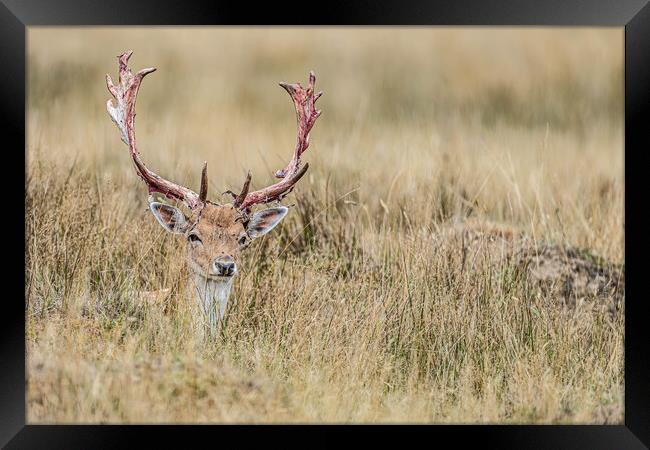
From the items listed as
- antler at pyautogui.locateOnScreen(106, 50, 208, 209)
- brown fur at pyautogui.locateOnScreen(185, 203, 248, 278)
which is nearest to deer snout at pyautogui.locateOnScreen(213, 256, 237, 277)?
brown fur at pyautogui.locateOnScreen(185, 203, 248, 278)

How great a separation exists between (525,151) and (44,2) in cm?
820

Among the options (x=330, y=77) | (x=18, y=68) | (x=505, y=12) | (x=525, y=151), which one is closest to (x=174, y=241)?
(x=18, y=68)

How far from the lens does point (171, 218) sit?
313 inches

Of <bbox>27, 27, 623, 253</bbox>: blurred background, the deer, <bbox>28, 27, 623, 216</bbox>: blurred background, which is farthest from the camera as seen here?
<bbox>28, 27, 623, 216</bbox>: blurred background

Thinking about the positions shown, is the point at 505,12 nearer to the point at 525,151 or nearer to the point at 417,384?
the point at 417,384

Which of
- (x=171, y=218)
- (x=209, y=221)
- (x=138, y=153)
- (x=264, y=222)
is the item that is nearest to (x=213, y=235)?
(x=209, y=221)

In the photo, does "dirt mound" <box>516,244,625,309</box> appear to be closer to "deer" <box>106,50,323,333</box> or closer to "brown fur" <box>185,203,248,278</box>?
"deer" <box>106,50,323,333</box>

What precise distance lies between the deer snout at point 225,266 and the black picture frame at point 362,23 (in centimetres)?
128

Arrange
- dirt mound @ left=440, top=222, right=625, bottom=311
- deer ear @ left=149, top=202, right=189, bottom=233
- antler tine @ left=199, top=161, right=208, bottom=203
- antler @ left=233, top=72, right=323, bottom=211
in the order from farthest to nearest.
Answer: dirt mound @ left=440, top=222, right=625, bottom=311, antler @ left=233, top=72, right=323, bottom=211, deer ear @ left=149, top=202, right=189, bottom=233, antler tine @ left=199, top=161, right=208, bottom=203

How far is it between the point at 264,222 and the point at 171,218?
677mm

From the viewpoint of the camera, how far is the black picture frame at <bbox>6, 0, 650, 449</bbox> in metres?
6.74

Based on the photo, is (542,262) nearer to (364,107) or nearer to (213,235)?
(213,235)

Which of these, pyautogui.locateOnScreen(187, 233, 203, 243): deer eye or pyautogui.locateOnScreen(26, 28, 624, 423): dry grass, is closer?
pyautogui.locateOnScreen(26, 28, 624, 423): dry grass

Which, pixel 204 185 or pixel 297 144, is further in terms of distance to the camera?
pixel 297 144
